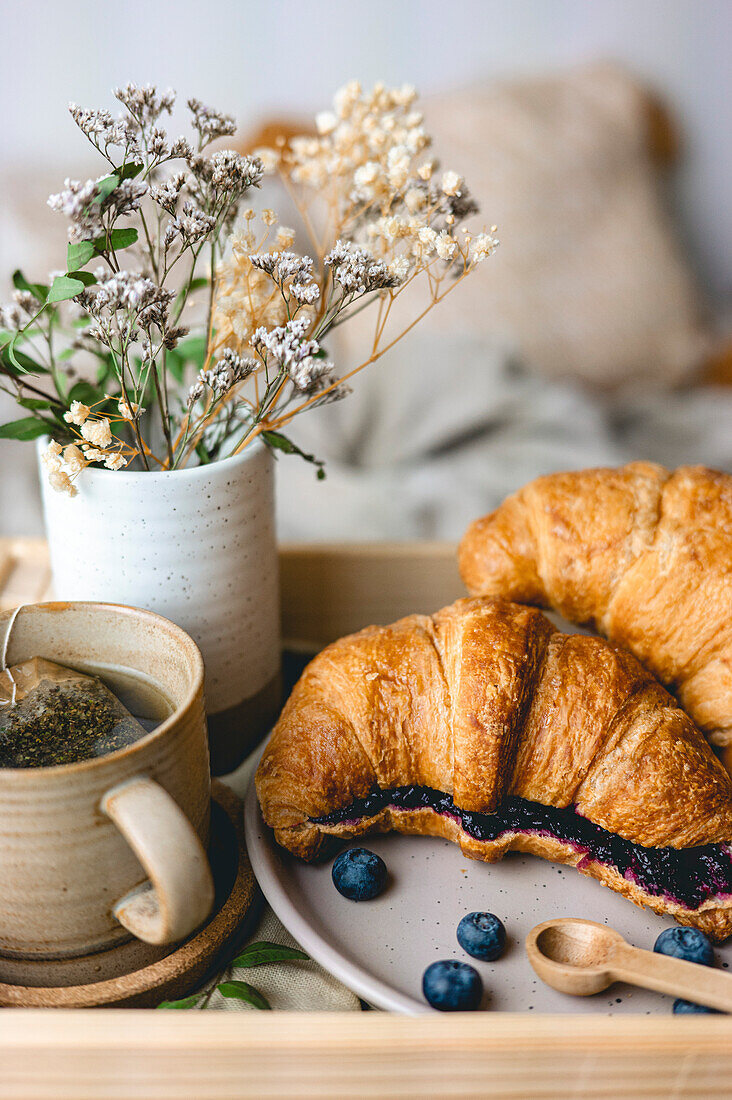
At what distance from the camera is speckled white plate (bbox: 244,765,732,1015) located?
64cm

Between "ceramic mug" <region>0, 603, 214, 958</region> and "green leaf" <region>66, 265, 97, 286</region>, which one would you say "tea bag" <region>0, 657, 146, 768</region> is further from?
"green leaf" <region>66, 265, 97, 286</region>

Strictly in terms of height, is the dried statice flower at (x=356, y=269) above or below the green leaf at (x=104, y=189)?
below

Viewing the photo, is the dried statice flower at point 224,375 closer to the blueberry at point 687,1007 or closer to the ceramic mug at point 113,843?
the ceramic mug at point 113,843

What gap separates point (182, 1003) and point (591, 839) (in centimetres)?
34

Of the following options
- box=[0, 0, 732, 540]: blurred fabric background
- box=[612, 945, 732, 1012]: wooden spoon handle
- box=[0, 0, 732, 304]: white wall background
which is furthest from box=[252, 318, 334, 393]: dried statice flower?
box=[0, 0, 732, 304]: white wall background

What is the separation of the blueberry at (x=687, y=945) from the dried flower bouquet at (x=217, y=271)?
19.0 inches

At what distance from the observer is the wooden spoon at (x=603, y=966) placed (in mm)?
597

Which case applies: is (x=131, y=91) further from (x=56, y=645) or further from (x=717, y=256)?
(x=717, y=256)

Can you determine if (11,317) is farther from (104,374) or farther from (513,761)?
(513,761)

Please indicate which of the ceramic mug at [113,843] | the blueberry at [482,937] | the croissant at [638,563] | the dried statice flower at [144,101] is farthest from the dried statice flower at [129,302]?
the blueberry at [482,937]

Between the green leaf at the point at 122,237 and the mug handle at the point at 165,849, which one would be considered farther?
the green leaf at the point at 122,237

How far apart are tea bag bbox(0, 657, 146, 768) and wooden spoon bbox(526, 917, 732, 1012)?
1.09 feet

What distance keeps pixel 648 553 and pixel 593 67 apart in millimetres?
2024

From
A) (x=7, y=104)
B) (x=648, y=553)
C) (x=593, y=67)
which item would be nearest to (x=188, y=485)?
(x=648, y=553)
